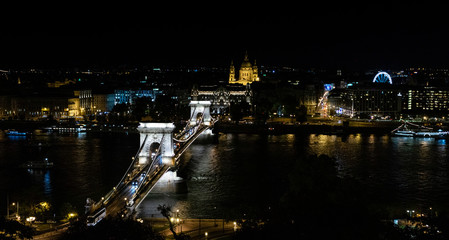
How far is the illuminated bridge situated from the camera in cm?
907

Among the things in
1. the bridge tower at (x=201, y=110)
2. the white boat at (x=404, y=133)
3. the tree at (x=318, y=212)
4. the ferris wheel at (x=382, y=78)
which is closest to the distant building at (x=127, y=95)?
the bridge tower at (x=201, y=110)

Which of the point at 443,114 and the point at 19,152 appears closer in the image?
the point at 19,152

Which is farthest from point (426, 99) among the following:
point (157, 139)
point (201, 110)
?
point (157, 139)

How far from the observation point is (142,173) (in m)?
12.0

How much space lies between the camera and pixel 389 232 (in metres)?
6.09

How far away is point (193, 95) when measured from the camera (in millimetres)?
46312

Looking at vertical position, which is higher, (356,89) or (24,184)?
(356,89)

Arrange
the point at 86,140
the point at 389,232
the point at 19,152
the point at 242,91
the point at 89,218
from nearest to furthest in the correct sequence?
the point at 389,232
the point at 89,218
the point at 19,152
the point at 86,140
the point at 242,91

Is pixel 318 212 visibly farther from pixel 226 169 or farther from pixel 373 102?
pixel 373 102

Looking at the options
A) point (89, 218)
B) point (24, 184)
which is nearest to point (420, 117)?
point (24, 184)

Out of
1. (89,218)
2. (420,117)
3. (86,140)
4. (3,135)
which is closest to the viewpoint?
(89,218)

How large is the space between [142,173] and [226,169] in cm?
447

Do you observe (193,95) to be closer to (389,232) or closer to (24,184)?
(24,184)

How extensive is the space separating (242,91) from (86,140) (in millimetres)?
23394
